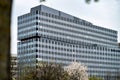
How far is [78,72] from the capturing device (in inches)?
3927

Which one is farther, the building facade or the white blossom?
the building facade

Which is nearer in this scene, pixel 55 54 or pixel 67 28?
pixel 55 54

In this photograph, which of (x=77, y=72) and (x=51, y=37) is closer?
(x=77, y=72)

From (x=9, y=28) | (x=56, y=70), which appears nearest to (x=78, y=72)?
(x=56, y=70)

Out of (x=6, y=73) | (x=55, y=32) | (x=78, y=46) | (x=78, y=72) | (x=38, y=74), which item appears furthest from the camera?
(x=78, y=46)

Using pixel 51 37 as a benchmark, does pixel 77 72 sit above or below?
below

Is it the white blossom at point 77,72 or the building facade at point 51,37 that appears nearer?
the white blossom at point 77,72

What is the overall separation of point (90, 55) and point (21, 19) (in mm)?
46020

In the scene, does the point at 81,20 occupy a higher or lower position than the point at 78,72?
higher

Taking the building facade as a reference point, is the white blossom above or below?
below

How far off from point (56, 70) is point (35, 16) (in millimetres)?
97796

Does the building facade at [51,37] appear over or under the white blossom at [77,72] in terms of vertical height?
over

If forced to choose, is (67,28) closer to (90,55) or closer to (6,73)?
(90,55)

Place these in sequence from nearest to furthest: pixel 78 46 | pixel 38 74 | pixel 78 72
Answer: pixel 38 74
pixel 78 72
pixel 78 46
